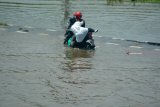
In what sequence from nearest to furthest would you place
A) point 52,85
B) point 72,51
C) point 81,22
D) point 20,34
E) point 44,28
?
1. point 52,85
2. point 72,51
3. point 81,22
4. point 20,34
5. point 44,28

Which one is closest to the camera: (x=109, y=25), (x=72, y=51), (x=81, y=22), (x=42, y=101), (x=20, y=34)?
(x=42, y=101)

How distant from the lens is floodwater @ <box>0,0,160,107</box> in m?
9.21

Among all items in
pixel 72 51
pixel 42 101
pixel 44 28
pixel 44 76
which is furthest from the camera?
pixel 44 28

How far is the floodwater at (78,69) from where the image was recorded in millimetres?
9211

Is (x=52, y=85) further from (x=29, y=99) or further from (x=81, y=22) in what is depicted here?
(x=81, y=22)

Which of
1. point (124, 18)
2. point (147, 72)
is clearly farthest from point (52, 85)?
point (124, 18)

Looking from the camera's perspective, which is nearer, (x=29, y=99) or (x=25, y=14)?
(x=29, y=99)

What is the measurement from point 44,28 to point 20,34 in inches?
128

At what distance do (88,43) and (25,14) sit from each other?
15481 mm

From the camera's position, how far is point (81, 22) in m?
17.4

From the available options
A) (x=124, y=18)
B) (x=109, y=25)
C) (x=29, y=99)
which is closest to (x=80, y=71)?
(x=29, y=99)

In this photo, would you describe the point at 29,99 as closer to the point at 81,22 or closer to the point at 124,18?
the point at 81,22

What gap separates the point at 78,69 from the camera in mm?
12375

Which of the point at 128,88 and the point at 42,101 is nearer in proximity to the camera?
the point at 42,101
